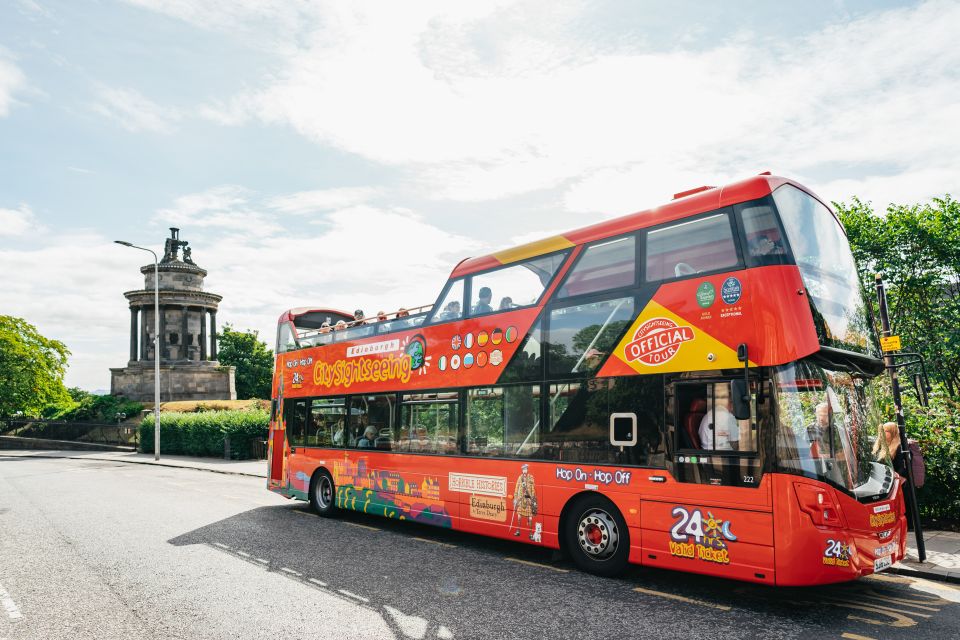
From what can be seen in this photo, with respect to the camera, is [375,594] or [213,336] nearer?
[375,594]

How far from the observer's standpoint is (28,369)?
5125 centimetres

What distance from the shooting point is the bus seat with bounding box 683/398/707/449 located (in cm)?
677

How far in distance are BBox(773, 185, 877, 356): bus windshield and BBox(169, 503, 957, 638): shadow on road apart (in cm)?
257

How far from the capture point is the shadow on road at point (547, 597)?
588 centimetres

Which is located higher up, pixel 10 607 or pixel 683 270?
pixel 683 270

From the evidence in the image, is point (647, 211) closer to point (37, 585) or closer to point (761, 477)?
point (761, 477)

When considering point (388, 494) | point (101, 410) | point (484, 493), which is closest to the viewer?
point (484, 493)

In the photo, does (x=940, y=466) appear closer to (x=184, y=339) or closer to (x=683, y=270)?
(x=683, y=270)

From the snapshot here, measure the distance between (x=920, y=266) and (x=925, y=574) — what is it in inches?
782

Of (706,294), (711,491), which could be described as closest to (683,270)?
(706,294)

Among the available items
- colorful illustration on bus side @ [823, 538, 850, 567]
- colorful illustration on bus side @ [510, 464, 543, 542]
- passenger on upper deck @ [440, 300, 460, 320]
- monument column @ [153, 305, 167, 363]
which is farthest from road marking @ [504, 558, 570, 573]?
monument column @ [153, 305, 167, 363]

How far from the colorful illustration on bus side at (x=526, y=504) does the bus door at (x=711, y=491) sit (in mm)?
1701

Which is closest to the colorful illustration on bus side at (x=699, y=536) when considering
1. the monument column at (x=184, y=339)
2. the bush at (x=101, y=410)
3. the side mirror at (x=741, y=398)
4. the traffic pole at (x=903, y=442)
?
the side mirror at (x=741, y=398)

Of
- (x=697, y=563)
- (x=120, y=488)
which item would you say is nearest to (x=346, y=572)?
(x=697, y=563)
